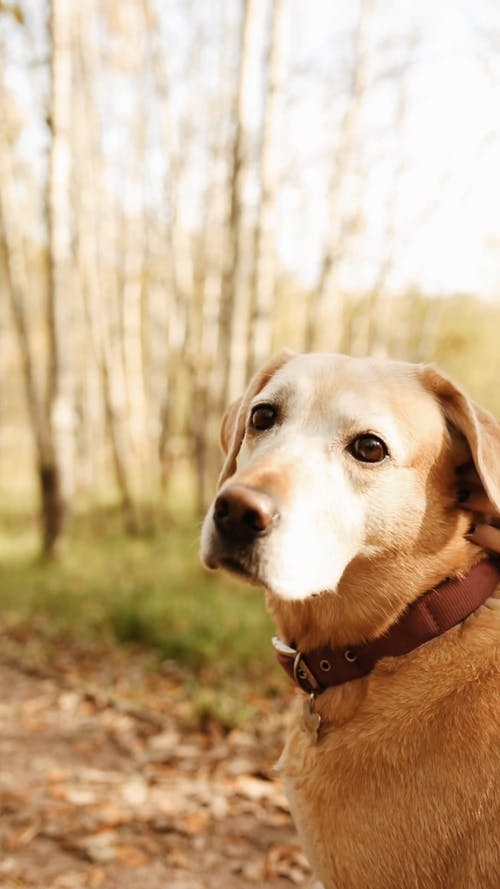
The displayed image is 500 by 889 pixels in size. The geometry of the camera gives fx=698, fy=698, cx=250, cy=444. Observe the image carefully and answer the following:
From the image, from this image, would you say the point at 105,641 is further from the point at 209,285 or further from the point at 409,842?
the point at 209,285

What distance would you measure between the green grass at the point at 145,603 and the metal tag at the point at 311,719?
6.74ft

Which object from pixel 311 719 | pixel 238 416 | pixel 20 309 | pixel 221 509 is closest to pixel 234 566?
pixel 221 509

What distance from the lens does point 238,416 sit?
2.67m

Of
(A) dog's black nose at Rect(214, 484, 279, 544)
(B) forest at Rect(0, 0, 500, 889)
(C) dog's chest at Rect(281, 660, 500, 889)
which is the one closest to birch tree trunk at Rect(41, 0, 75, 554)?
(B) forest at Rect(0, 0, 500, 889)

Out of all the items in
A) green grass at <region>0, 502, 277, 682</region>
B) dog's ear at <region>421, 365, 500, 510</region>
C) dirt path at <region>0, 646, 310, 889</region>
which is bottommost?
green grass at <region>0, 502, 277, 682</region>

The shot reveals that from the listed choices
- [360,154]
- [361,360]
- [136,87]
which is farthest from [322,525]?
[136,87]

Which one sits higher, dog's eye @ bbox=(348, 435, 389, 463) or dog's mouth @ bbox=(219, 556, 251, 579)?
dog's eye @ bbox=(348, 435, 389, 463)

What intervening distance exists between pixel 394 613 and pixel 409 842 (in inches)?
24.7

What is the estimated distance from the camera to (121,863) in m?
3.15

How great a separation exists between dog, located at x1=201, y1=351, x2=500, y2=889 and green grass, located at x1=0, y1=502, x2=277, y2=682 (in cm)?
209

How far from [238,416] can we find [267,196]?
4.99 m

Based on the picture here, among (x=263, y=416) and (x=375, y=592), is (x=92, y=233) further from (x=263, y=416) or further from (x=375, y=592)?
(x=375, y=592)

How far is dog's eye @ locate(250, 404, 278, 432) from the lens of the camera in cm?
247

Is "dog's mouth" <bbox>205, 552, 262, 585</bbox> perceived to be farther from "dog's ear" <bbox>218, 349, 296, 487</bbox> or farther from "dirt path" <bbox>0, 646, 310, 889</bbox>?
"dirt path" <bbox>0, 646, 310, 889</bbox>
